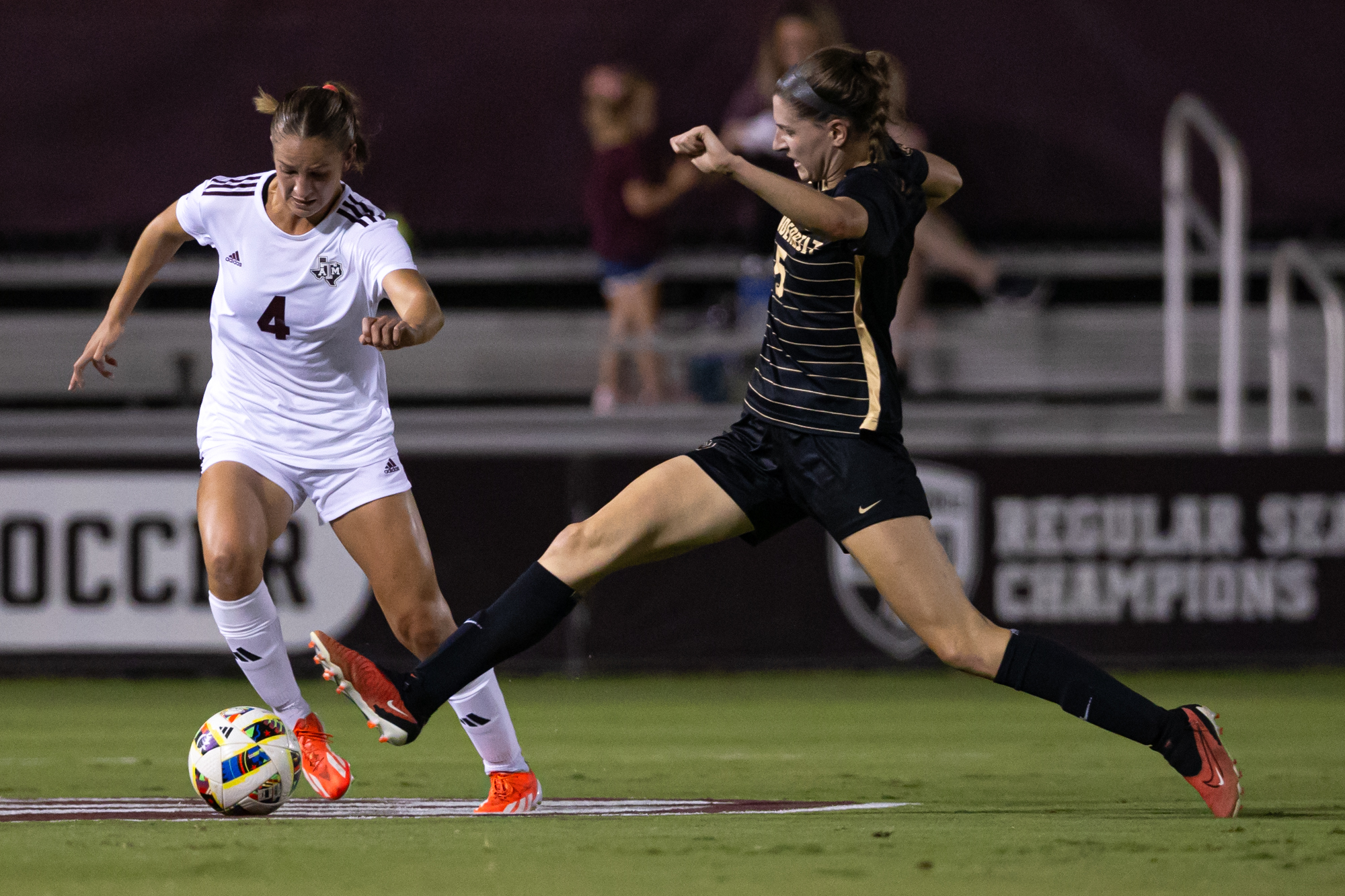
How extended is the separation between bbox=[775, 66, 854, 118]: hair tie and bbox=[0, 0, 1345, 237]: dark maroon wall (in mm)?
7680

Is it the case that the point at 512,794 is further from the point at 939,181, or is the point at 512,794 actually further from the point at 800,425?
the point at 939,181

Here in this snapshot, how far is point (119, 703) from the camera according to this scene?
995cm

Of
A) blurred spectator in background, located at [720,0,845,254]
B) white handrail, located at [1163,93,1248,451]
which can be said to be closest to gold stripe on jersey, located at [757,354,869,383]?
blurred spectator in background, located at [720,0,845,254]

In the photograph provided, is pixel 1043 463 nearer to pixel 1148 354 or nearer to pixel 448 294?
pixel 1148 354

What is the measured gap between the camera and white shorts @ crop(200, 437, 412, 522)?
5.92 m

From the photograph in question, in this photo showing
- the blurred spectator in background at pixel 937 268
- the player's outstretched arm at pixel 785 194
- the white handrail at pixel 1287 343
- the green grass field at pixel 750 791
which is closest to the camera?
the green grass field at pixel 750 791

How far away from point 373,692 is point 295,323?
129cm

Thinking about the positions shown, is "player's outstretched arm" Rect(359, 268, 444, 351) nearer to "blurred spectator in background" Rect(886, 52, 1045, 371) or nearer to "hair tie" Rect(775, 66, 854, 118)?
"hair tie" Rect(775, 66, 854, 118)

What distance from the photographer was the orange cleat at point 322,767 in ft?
19.5

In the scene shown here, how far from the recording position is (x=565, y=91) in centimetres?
1317

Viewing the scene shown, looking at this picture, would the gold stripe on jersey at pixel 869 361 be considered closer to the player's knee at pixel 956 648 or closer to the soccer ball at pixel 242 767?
the player's knee at pixel 956 648

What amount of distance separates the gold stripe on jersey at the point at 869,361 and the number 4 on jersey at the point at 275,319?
5.89ft

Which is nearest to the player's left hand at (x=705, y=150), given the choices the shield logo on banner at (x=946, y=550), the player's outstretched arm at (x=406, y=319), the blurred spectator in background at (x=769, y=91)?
the player's outstretched arm at (x=406, y=319)

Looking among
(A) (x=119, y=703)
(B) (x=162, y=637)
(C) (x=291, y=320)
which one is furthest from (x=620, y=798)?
(B) (x=162, y=637)
